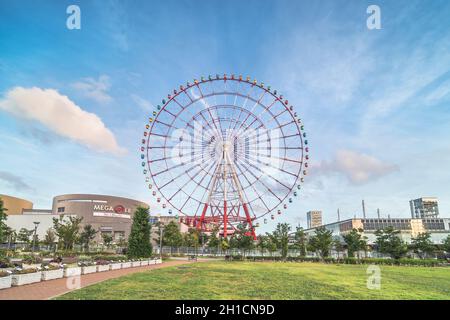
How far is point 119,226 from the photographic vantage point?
368ft

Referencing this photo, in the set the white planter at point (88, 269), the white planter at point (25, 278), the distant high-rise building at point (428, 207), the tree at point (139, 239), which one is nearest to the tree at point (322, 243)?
the tree at point (139, 239)

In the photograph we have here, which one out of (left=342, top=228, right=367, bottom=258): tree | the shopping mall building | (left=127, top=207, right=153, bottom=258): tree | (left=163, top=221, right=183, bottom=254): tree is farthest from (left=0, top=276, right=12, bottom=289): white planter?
the shopping mall building

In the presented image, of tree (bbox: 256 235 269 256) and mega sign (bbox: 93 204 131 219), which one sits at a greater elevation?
mega sign (bbox: 93 204 131 219)

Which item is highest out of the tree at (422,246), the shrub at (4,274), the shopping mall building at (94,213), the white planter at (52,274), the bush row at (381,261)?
the shopping mall building at (94,213)

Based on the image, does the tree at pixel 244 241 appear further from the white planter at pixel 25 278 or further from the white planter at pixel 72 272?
the white planter at pixel 25 278

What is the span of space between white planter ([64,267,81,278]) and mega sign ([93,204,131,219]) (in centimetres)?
9448

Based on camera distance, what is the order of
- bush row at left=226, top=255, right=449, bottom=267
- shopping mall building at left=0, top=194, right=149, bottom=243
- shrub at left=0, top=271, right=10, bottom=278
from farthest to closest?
shopping mall building at left=0, top=194, right=149, bottom=243
bush row at left=226, top=255, right=449, bottom=267
shrub at left=0, top=271, right=10, bottom=278

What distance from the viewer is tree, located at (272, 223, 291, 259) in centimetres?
5600

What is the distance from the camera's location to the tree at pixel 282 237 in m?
56.0

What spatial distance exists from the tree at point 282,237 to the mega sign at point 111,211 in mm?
77130

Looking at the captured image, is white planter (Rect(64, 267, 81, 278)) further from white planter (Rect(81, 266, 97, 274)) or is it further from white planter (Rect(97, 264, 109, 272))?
white planter (Rect(97, 264, 109, 272))
